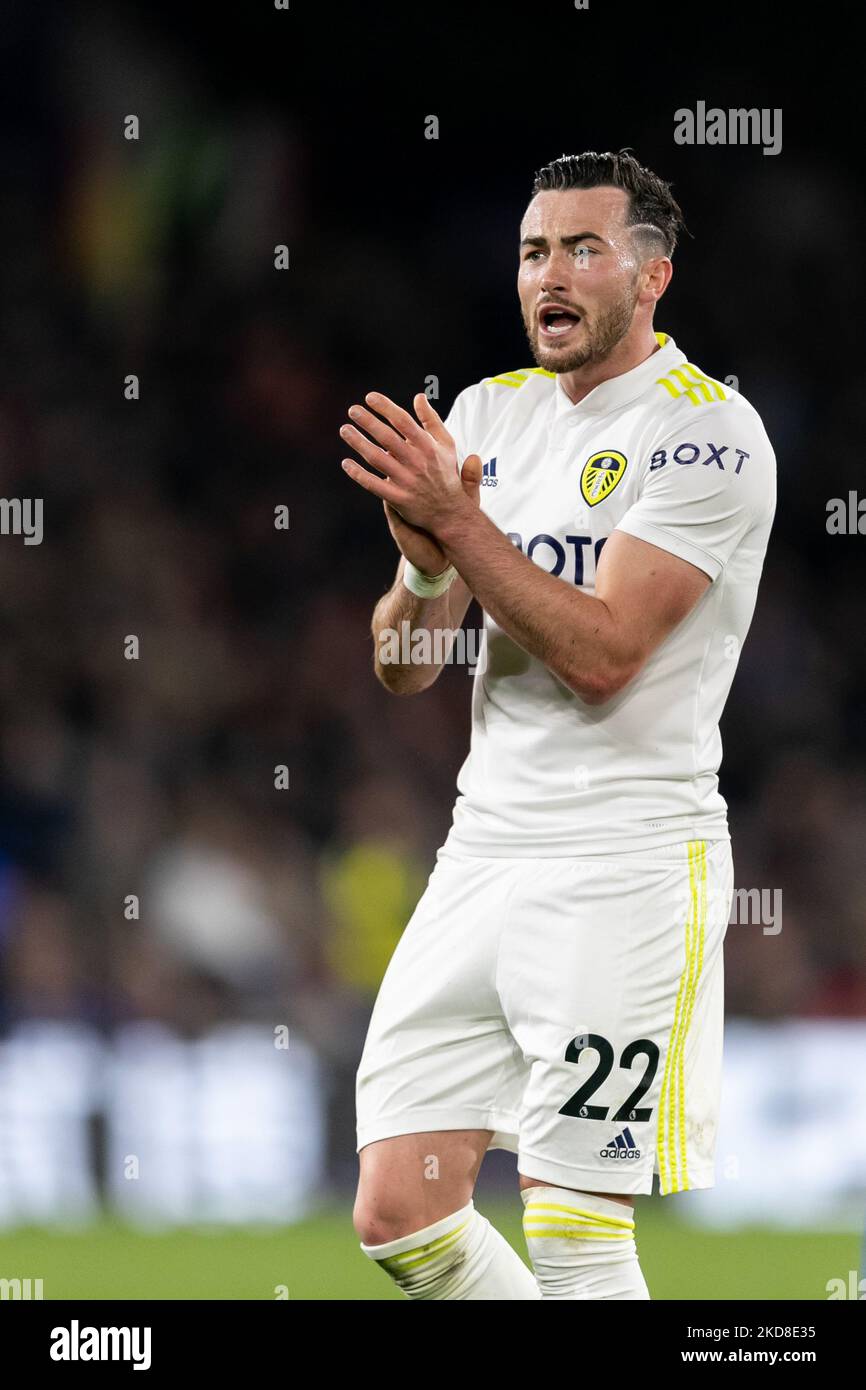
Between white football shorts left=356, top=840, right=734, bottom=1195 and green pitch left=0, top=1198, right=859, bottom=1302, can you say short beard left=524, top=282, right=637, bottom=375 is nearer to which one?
white football shorts left=356, top=840, right=734, bottom=1195

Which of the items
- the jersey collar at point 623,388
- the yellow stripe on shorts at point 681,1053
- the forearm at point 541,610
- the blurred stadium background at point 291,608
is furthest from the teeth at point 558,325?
the blurred stadium background at point 291,608

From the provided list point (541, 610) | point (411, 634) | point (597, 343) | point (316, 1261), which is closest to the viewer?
point (541, 610)

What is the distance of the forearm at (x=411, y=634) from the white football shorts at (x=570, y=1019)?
43 centimetres

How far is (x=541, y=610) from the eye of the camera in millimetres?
3244

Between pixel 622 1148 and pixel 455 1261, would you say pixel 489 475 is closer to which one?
pixel 622 1148

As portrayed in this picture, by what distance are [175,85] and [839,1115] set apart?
7.10 metres

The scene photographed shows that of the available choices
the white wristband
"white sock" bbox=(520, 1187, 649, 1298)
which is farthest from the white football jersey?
"white sock" bbox=(520, 1187, 649, 1298)

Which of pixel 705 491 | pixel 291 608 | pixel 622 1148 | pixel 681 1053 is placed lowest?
pixel 622 1148

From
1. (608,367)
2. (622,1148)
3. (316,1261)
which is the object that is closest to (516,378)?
(608,367)

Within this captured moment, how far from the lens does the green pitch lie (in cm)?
542

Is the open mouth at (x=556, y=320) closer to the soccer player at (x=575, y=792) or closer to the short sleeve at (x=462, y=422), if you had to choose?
the soccer player at (x=575, y=792)

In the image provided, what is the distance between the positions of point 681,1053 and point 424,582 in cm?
102

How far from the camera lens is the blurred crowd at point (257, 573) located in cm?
786
